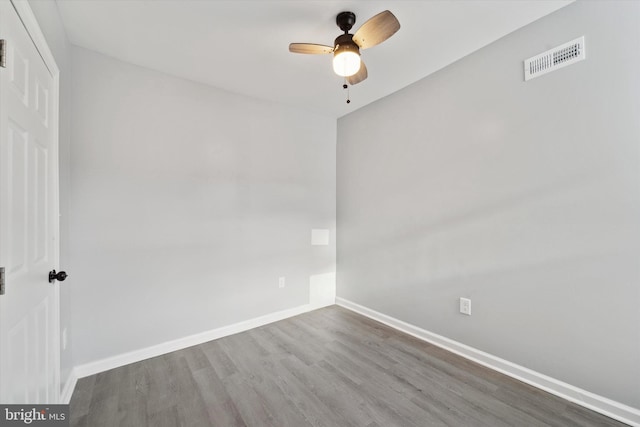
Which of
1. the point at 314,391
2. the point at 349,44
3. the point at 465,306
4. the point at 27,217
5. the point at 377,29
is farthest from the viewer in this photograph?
the point at 465,306

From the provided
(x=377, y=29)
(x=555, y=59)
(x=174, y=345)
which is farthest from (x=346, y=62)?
(x=174, y=345)

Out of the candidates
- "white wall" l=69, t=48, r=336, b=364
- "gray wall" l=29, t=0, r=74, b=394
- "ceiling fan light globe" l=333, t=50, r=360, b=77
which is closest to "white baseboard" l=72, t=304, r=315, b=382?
"white wall" l=69, t=48, r=336, b=364

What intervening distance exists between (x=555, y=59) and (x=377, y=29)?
1.31 m

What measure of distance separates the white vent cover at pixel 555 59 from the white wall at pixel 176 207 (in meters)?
2.32

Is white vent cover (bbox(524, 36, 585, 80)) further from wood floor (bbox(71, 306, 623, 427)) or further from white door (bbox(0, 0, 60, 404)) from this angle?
white door (bbox(0, 0, 60, 404))

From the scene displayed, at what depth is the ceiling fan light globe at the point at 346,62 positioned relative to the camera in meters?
1.77

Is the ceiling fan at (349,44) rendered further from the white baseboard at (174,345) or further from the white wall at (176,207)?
the white baseboard at (174,345)

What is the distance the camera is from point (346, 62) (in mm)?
1791

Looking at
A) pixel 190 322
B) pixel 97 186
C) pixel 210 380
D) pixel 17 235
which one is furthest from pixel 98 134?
pixel 210 380

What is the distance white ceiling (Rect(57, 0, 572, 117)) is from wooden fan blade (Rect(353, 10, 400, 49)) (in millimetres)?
218

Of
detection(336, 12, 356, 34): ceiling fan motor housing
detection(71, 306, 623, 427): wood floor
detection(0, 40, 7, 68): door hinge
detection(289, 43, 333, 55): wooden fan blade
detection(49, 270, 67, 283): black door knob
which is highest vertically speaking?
detection(336, 12, 356, 34): ceiling fan motor housing

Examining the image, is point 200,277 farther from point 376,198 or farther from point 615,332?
point 615,332

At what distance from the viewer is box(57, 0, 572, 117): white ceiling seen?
1.76 m

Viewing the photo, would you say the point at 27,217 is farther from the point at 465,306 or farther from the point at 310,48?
the point at 465,306
